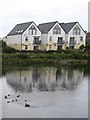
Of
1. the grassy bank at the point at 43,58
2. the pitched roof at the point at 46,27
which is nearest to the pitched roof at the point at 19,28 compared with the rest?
the pitched roof at the point at 46,27

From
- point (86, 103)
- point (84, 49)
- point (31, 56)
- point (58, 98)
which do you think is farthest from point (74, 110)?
point (84, 49)

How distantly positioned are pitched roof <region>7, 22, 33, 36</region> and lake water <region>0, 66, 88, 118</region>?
1156 inches

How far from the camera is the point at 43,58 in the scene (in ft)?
140

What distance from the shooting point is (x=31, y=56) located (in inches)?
1681

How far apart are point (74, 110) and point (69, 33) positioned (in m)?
43.0

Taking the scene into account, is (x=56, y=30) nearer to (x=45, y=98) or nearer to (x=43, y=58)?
(x=43, y=58)

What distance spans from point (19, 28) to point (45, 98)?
134 feet

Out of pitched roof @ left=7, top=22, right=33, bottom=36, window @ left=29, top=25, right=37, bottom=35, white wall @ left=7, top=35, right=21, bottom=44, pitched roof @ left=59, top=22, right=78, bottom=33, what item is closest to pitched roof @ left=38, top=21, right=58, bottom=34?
window @ left=29, top=25, right=37, bottom=35

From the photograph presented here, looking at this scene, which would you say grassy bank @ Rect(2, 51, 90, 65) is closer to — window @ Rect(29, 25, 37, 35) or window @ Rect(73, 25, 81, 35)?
window @ Rect(29, 25, 37, 35)

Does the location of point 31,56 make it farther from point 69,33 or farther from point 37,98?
point 37,98

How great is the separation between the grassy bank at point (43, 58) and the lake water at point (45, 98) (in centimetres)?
1527

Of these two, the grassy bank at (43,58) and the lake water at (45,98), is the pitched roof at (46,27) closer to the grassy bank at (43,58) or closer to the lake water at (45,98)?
the grassy bank at (43,58)

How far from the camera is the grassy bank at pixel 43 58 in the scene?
1601 inches

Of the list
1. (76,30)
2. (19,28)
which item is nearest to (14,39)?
(19,28)
